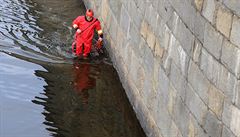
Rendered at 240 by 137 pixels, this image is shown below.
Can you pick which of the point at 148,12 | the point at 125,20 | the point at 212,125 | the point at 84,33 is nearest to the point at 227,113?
the point at 212,125

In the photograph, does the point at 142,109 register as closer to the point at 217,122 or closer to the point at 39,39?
the point at 217,122

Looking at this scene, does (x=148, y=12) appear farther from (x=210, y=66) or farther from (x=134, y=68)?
(x=210, y=66)

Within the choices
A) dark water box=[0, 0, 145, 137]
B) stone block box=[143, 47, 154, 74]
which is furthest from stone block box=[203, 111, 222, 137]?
dark water box=[0, 0, 145, 137]

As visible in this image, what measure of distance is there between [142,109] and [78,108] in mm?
1216

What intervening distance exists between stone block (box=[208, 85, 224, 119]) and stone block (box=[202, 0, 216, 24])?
2.51 ft

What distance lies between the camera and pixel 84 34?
39.4 ft

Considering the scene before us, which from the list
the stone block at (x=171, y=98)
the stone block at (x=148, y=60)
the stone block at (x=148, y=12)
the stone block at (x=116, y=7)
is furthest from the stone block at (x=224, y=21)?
the stone block at (x=116, y=7)

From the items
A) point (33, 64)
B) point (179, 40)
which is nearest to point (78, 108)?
point (33, 64)

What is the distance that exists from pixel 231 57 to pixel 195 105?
3.97ft

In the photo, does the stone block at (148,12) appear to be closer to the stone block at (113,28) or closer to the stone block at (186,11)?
the stone block at (186,11)

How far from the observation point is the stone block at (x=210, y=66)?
6156 mm

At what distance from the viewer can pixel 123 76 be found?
1075 centimetres

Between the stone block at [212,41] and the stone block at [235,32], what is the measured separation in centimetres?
34

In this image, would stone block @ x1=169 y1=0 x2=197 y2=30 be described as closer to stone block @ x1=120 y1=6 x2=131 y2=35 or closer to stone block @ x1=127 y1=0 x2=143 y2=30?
stone block @ x1=127 y1=0 x2=143 y2=30
